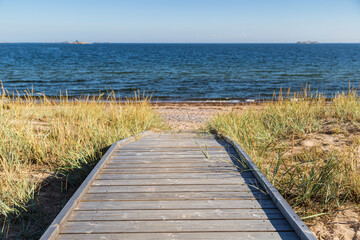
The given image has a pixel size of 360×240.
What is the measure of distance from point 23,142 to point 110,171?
2247 millimetres

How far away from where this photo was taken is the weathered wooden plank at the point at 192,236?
250 cm

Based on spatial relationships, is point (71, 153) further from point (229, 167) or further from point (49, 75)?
point (49, 75)

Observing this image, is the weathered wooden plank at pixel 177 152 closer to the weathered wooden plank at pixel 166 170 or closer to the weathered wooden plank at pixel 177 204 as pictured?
the weathered wooden plank at pixel 166 170

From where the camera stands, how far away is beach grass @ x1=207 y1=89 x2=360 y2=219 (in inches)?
147

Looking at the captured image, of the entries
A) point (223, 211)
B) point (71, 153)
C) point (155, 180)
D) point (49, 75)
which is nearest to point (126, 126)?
point (71, 153)

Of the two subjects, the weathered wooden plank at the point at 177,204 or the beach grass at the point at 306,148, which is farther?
the beach grass at the point at 306,148

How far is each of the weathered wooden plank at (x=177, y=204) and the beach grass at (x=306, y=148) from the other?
629mm

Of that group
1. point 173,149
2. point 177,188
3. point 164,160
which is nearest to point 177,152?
point 173,149

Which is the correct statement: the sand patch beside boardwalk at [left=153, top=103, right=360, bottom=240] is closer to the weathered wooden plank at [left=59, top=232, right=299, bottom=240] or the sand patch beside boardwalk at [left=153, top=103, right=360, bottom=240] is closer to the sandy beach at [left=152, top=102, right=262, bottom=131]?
the sandy beach at [left=152, top=102, right=262, bottom=131]

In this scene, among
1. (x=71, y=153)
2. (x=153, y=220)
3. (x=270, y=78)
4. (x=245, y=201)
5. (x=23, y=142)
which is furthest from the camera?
(x=270, y=78)

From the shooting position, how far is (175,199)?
320 cm

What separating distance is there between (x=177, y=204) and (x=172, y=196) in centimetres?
20

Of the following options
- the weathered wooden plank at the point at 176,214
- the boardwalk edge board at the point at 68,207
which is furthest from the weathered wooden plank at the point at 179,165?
the weathered wooden plank at the point at 176,214

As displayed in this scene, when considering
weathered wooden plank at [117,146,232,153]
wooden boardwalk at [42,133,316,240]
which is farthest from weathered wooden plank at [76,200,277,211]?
weathered wooden plank at [117,146,232,153]
